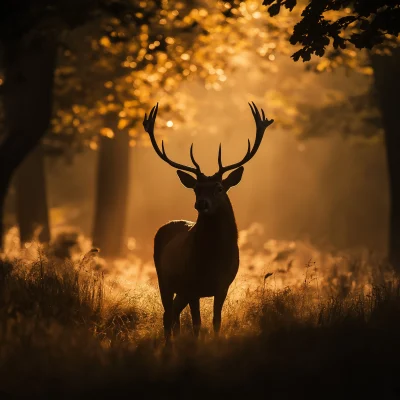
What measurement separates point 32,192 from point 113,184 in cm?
259

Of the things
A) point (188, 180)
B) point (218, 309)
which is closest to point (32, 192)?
point (188, 180)

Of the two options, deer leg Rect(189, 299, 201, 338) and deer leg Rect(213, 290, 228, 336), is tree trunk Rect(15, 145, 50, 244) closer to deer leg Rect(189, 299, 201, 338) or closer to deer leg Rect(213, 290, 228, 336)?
deer leg Rect(189, 299, 201, 338)

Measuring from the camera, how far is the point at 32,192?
76.3 ft

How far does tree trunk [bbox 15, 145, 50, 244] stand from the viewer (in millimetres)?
23000

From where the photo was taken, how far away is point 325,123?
25.2 m

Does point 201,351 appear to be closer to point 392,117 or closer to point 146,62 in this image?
point 146,62

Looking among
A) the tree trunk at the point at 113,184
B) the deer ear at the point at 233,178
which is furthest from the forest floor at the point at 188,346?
the tree trunk at the point at 113,184

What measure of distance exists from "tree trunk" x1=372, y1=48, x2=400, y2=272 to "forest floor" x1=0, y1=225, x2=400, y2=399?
7419 mm

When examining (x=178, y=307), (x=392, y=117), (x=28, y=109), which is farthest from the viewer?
(x=392, y=117)

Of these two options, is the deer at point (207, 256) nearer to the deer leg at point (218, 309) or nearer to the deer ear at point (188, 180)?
the deer leg at point (218, 309)

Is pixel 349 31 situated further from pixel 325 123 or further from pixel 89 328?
pixel 89 328

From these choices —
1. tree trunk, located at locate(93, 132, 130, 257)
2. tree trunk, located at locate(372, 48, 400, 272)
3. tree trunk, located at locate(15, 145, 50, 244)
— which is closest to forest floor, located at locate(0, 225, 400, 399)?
tree trunk, located at locate(372, 48, 400, 272)

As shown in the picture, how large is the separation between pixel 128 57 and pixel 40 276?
8.98 meters

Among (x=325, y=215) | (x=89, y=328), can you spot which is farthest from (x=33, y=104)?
(x=325, y=215)
